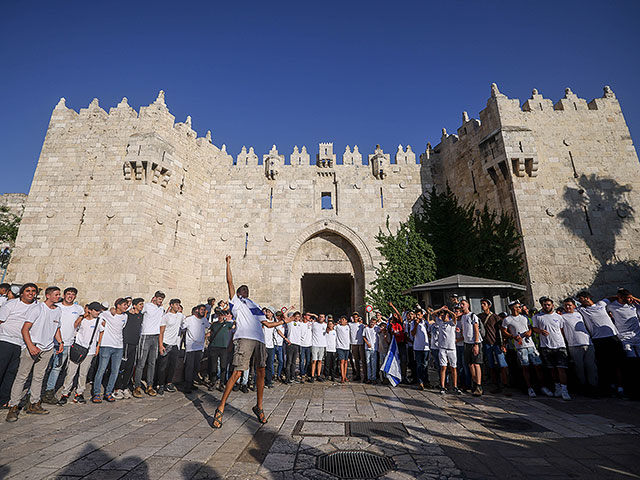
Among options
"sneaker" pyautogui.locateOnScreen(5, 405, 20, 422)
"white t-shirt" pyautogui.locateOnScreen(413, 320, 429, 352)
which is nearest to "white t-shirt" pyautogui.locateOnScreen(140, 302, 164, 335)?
"sneaker" pyautogui.locateOnScreen(5, 405, 20, 422)

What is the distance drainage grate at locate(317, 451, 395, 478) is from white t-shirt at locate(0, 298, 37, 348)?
4802 mm

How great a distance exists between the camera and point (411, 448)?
3201 millimetres

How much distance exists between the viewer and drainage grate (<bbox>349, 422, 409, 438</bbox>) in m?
3.62

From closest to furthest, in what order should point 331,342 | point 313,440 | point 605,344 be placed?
point 313,440, point 605,344, point 331,342

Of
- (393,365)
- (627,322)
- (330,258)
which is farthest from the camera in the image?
(330,258)

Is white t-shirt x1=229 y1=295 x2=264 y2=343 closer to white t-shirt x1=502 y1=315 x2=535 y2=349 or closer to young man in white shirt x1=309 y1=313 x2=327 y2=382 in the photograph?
young man in white shirt x1=309 y1=313 x2=327 y2=382

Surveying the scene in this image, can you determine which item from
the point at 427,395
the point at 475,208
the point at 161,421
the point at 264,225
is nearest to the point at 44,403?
the point at 161,421

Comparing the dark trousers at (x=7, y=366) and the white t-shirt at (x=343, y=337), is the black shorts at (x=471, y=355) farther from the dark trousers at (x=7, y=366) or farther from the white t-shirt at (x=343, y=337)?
the dark trousers at (x=7, y=366)

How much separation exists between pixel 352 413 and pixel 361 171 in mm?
12997

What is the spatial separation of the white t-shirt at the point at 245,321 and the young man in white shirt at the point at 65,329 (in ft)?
10.7

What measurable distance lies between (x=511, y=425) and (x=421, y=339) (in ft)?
9.98

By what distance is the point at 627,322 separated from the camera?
5.92 meters

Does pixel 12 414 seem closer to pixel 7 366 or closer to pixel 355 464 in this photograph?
pixel 7 366

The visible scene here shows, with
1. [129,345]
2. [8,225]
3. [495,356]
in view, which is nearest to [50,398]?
[129,345]
